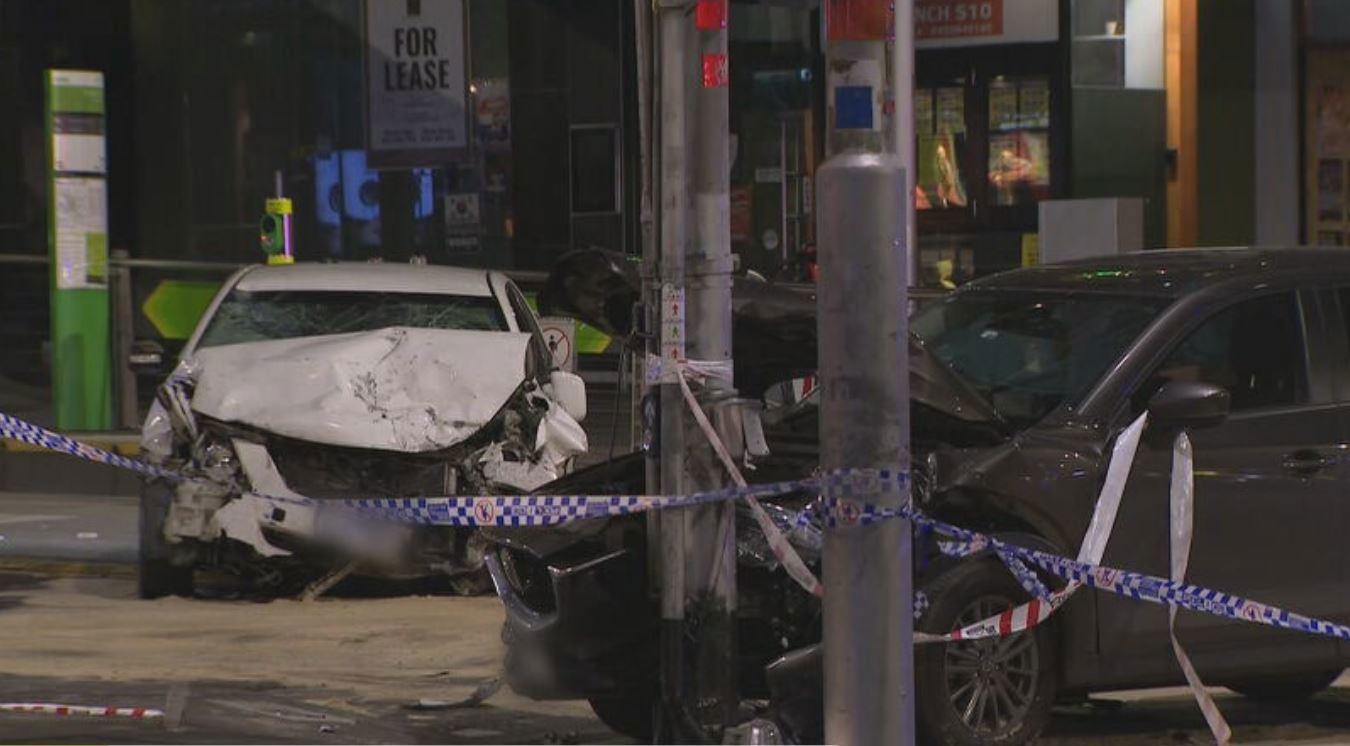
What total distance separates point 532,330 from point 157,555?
8.14 feet

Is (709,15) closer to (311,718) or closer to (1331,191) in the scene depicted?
(311,718)

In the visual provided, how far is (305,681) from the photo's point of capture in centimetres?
932

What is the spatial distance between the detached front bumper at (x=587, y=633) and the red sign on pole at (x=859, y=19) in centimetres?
216

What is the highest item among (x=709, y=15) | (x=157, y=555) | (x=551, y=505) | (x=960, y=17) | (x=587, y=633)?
(x=960, y=17)

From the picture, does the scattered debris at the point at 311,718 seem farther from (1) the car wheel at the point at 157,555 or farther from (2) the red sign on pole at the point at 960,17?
(2) the red sign on pole at the point at 960,17

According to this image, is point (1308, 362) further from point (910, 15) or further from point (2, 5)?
point (2, 5)

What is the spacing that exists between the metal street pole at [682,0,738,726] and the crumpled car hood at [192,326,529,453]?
12.2 feet

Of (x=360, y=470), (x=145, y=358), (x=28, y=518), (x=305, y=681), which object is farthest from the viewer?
(x=28, y=518)

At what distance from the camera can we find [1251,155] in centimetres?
1964

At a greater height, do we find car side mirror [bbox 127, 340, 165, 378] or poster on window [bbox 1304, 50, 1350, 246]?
poster on window [bbox 1304, 50, 1350, 246]

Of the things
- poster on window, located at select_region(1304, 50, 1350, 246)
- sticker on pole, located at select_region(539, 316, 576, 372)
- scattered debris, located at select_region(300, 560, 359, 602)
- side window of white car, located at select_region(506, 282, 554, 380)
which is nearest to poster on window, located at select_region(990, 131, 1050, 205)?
poster on window, located at select_region(1304, 50, 1350, 246)

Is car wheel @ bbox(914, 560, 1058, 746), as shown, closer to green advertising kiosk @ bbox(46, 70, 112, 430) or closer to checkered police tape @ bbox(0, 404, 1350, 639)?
checkered police tape @ bbox(0, 404, 1350, 639)

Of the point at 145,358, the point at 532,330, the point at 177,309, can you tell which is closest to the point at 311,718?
the point at 532,330

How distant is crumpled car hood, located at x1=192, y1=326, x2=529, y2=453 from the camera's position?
10883 mm
